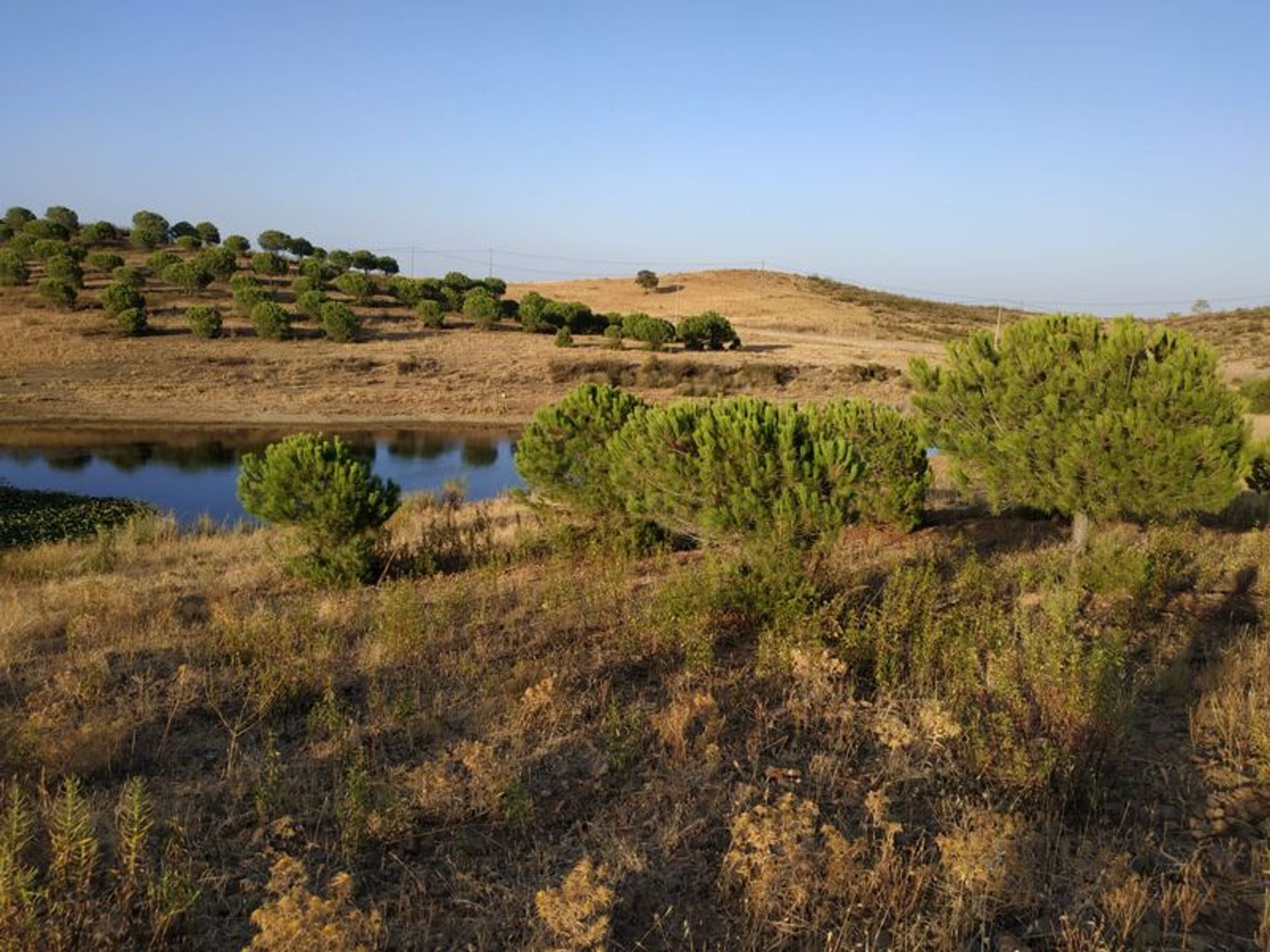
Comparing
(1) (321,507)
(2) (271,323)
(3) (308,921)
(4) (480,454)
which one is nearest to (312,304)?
(2) (271,323)

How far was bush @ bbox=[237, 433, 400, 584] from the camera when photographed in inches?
394

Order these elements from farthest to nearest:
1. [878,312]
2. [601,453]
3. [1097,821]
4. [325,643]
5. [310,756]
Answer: [878,312]
[601,453]
[325,643]
[310,756]
[1097,821]

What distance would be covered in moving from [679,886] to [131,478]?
78.6 feet

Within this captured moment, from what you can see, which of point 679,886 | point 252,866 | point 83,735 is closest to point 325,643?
point 83,735

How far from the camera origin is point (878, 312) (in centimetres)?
7244

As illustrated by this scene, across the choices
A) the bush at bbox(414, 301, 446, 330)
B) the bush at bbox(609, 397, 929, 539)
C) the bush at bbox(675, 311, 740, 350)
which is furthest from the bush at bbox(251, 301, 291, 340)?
the bush at bbox(609, 397, 929, 539)

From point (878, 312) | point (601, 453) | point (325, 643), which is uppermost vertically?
point (878, 312)

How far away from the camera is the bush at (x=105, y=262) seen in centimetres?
5053

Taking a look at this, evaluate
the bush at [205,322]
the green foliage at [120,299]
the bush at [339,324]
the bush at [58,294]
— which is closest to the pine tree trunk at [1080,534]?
the bush at [339,324]

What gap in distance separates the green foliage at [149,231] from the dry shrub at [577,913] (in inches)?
2711

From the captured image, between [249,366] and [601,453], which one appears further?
[249,366]

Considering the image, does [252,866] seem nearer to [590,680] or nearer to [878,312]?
Answer: [590,680]

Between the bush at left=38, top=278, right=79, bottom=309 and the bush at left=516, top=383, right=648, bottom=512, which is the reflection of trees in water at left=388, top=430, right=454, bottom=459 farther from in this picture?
the bush at left=38, top=278, right=79, bottom=309

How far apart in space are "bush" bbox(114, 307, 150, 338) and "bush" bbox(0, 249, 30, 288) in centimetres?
1175
